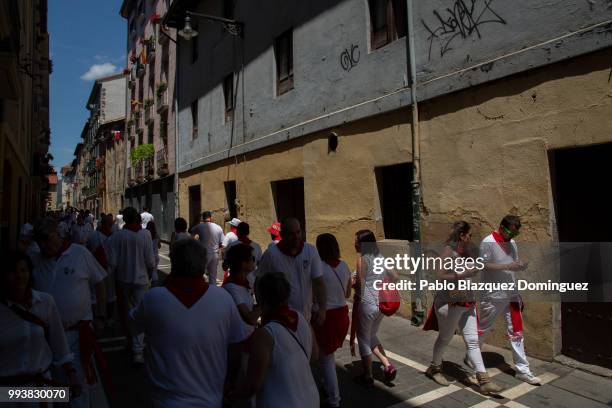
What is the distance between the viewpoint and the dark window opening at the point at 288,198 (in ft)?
34.6

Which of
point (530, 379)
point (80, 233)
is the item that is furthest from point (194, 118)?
point (530, 379)

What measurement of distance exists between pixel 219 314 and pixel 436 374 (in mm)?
3073

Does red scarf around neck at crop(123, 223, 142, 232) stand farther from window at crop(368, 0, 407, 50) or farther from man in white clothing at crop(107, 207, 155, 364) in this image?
window at crop(368, 0, 407, 50)

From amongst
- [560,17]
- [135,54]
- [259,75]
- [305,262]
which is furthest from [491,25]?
[135,54]

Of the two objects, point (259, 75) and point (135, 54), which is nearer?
point (259, 75)

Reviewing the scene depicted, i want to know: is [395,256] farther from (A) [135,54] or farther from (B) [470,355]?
(A) [135,54]

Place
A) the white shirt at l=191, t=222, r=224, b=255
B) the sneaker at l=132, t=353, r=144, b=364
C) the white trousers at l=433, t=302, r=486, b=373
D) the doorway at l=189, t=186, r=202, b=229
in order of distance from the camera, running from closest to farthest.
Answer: the white trousers at l=433, t=302, r=486, b=373 < the sneaker at l=132, t=353, r=144, b=364 < the white shirt at l=191, t=222, r=224, b=255 < the doorway at l=189, t=186, r=202, b=229

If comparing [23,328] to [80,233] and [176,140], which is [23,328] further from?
[176,140]

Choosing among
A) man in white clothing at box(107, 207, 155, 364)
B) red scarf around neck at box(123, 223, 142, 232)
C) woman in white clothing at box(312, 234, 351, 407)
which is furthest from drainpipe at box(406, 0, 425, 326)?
red scarf around neck at box(123, 223, 142, 232)

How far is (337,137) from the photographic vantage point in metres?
7.95

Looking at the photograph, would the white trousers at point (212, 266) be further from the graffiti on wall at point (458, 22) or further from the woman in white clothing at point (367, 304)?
the graffiti on wall at point (458, 22)

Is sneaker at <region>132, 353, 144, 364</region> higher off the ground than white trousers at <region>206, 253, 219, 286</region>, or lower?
lower

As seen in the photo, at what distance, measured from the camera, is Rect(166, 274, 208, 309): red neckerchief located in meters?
2.13

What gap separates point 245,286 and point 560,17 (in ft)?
14.8
